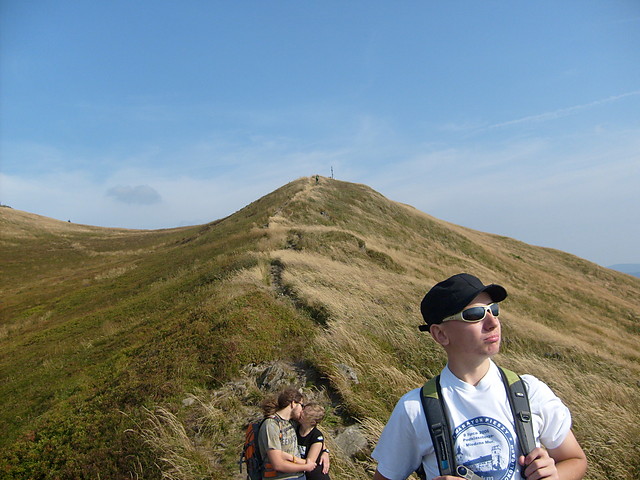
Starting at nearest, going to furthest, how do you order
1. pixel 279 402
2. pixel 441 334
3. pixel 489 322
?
pixel 489 322 < pixel 441 334 < pixel 279 402

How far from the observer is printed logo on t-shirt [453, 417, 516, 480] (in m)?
2.37

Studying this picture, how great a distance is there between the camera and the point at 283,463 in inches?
165

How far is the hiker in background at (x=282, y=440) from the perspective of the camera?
420cm

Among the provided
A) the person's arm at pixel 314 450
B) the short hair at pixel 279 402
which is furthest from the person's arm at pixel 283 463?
the short hair at pixel 279 402

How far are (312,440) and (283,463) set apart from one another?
0.54 metres

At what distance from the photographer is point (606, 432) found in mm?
5340

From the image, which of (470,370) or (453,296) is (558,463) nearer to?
(470,370)

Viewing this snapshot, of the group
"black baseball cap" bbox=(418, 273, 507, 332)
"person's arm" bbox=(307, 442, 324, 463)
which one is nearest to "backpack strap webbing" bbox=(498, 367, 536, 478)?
"black baseball cap" bbox=(418, 273, 507, 332)

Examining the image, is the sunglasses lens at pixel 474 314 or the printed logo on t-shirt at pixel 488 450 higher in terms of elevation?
the sunglasses lens at pixel 474 314

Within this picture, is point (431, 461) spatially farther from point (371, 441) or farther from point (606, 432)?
point (606, 432)

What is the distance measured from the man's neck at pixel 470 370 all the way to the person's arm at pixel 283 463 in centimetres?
266

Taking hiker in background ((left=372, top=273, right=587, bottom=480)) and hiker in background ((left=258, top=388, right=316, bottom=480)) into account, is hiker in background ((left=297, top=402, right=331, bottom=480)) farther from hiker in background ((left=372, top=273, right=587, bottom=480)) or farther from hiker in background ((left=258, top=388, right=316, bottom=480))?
hiker in background ((left=372, top=273, right=587, bottom=480))

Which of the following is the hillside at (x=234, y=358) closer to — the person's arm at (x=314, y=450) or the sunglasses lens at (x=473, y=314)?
the person's arm at (x=314, y=450)

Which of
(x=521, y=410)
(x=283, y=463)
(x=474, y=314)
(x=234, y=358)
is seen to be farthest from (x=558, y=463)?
(x=234, y=358)
